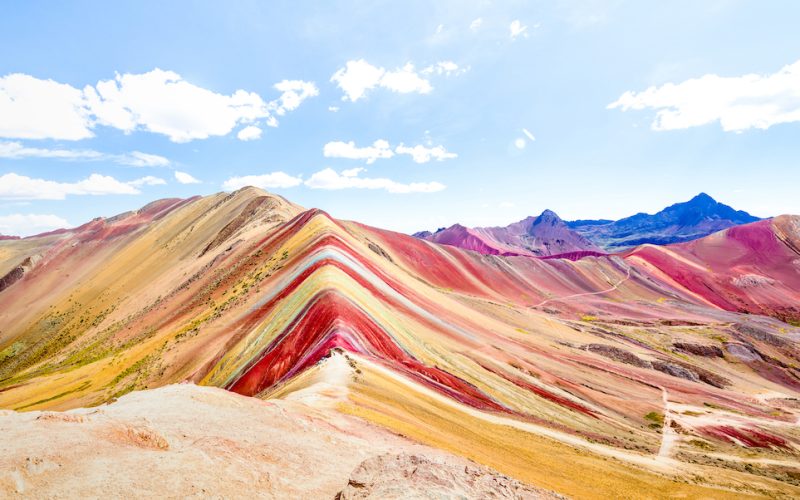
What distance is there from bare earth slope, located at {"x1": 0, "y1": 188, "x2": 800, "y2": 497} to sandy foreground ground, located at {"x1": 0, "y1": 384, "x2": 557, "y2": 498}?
4.08m

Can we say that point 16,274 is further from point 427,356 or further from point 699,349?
point 699,349

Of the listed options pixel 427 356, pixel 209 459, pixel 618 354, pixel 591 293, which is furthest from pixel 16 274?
pixel 591 293

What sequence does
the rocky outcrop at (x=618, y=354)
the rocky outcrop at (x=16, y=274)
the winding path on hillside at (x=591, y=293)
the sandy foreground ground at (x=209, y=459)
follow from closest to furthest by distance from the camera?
the sandy foreground ground at (x=209, y=459) → the rocky outcrop at (x=618, y=354) → the winding path on hillside at (x=591, y=293) → the rocky outcrop at (x=16, y=274)

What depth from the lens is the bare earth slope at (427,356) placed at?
808 inches

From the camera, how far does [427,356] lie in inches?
1196

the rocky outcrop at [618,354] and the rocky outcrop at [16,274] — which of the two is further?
the rocky outcrop at [16,274]

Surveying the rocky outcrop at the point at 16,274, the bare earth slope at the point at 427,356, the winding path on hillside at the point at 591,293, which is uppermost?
the winding path on hillside at the point at 591,293

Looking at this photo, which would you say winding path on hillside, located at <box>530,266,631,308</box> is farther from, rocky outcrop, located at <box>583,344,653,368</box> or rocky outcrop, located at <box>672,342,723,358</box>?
rocky outcrop, located at <box>583,344,653,368</box>

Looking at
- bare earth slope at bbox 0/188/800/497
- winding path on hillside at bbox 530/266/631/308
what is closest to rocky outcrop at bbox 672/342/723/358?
bare earth slope at bbox 0/188/800/497

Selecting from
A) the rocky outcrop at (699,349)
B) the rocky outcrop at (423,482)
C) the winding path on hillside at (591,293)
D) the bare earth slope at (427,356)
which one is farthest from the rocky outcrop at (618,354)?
the rocky outcrop at (423,482)

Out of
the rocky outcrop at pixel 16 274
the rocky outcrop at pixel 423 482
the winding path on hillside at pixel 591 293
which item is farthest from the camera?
the rocky outcrop at pixel 16 274

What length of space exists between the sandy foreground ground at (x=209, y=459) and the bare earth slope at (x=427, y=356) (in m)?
4.08

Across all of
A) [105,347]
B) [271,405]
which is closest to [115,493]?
[271,405]

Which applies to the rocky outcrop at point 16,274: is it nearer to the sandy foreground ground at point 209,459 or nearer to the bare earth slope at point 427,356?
the bare earth slope at point 427,356
